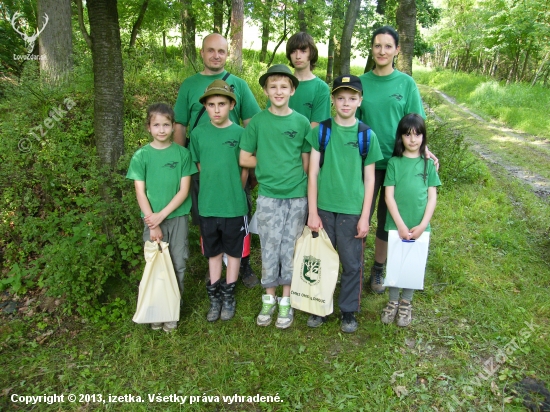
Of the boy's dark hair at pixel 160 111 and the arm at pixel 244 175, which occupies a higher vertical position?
the boy's dark hair at pixel 160 111

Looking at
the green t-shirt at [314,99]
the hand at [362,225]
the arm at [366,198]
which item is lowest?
the hand at [362,225]

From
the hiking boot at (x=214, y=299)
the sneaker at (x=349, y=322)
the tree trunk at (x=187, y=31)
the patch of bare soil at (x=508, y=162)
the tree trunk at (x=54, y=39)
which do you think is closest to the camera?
the sneaker at (x=349, y=322)

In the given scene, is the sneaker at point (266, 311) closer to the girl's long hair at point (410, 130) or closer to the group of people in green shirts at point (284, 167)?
the group of people in green shirts at point (284, 167)

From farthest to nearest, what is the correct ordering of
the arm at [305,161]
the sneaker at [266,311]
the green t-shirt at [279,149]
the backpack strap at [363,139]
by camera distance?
the sneaker at [266,311] → the arm at [305,161] → the green t-shirt at [279,149] → the backpack strap at [363,139]

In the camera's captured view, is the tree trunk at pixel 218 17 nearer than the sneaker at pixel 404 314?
No

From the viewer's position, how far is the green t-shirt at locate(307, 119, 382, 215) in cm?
271

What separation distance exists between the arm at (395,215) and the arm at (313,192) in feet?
1.91

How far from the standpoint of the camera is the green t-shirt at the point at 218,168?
2922 millimetres

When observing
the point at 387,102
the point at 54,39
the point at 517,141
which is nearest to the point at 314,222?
the point at 387,102

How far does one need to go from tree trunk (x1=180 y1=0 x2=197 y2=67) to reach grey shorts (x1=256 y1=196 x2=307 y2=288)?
531 centimetres

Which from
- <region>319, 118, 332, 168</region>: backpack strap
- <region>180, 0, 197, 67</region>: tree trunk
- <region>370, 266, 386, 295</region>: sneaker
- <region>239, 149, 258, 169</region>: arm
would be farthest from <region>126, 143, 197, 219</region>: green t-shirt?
<region>180, 0, 197, 67</region>: tree trunk

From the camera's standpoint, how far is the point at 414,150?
9.37 ft

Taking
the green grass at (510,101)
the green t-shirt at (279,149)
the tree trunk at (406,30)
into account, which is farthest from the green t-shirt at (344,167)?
the green grass at (510,101)

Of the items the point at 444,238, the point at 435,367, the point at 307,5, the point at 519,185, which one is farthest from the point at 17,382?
the point at 307,5
